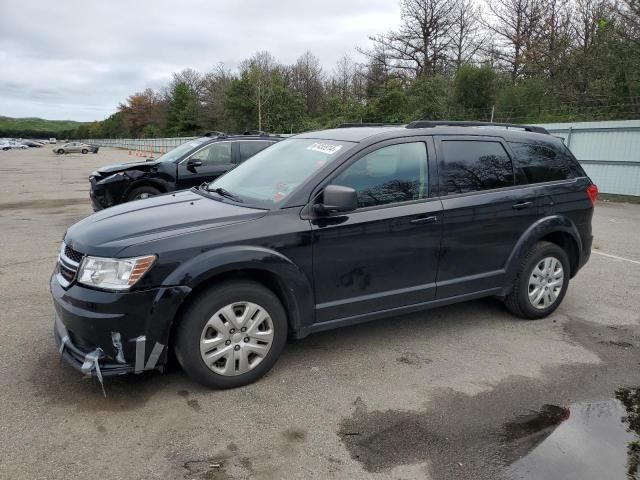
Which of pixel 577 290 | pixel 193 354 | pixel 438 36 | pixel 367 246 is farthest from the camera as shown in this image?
Result: pixel 438 36

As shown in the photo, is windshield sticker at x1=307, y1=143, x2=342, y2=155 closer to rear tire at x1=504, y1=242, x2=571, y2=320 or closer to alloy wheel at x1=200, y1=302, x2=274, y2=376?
alloy wheel at x1=200, y1=302, x2=274, y2=376

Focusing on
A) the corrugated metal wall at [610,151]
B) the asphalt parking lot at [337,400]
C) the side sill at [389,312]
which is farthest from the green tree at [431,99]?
the asphalt parking lot at [337,400]

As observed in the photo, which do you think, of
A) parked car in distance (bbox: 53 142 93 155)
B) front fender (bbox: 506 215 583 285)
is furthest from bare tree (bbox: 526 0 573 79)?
parked car in distance (bbox: 53 142 93 155)

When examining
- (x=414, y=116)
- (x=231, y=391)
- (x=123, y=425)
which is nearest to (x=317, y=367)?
(x=231, y=391)

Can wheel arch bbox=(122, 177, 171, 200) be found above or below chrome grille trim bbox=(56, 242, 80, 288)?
above

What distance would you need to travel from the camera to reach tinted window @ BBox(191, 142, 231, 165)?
1016 cm

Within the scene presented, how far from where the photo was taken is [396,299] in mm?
4086

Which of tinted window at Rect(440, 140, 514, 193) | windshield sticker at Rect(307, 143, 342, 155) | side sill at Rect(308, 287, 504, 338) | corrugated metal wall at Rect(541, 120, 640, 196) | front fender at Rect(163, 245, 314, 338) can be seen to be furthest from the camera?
corrugated metal wall at Rect(541, 120, 640, 196)

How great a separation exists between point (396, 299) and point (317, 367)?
812mm

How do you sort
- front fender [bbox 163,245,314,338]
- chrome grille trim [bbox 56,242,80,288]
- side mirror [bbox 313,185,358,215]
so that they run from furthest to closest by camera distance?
1. side mirror [bbox 313,185,358,215]
2. chrome grille trim [bbox 56,242,80,288]
3. front fender [bbox 163,245,314,338]

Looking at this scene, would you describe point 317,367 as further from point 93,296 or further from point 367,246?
point 93,296

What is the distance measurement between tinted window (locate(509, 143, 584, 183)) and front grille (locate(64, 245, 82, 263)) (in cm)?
379

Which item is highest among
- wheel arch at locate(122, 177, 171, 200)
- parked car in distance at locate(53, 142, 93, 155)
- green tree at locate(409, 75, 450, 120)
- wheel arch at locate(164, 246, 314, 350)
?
green tree at locate(409, 75, 450, 120)

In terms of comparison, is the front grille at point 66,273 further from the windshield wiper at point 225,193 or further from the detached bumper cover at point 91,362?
the windshield wiper at point 225,193
